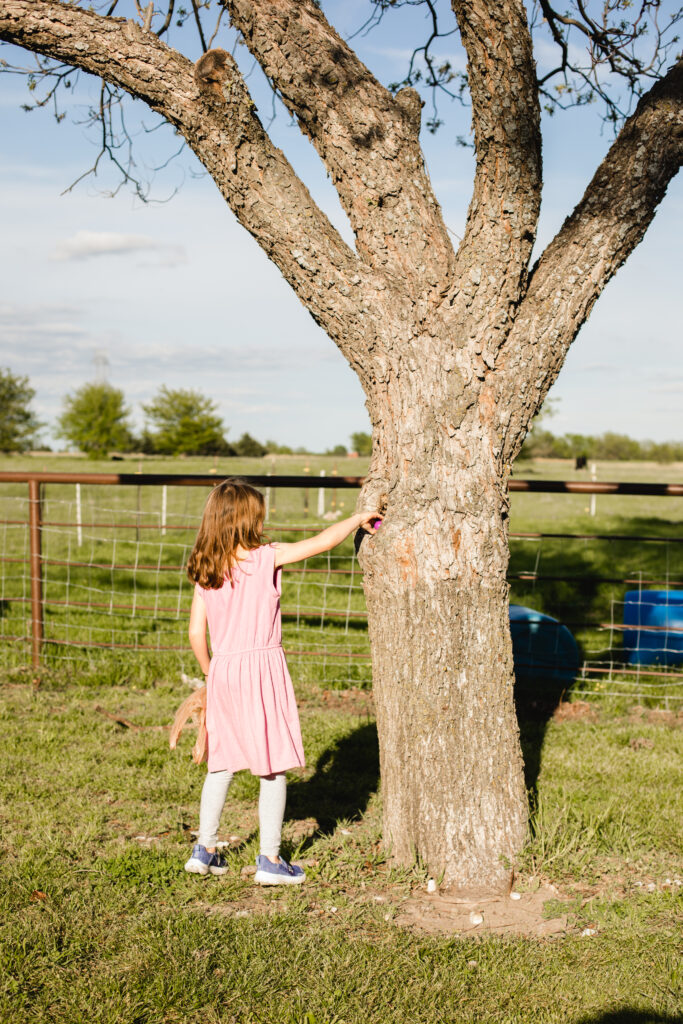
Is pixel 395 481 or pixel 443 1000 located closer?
pixel 443 1000

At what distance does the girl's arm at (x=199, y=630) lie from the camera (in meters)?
3.34

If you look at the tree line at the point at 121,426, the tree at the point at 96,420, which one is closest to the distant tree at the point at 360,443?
the tree line at the point at 121,426

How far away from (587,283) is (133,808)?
3143 millimetres

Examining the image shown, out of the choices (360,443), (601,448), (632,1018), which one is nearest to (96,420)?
(360,443)

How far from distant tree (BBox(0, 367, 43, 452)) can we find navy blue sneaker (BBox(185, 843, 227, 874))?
62748 mm

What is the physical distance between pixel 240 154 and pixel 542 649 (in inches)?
164

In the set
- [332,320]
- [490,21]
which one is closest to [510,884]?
[332,320]

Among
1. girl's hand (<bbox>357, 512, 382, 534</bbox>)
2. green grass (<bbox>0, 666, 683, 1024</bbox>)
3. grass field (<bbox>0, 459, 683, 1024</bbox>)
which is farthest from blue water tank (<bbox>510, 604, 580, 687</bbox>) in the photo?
girl's hand (<bbox>357, 512, 382, 534</bbox>)

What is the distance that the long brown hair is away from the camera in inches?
126

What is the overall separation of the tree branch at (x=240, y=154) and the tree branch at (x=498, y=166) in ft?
1.29

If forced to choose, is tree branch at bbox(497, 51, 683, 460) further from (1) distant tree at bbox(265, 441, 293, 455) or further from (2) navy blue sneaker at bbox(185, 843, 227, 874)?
(1) distant tree at bbox(265, 441, 293, 455)

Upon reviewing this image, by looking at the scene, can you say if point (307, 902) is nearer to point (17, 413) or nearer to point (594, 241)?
point (594, 241)

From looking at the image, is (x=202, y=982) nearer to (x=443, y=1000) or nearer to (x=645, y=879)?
(x=443, y=1000)

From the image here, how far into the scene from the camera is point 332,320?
3242 millimetres
